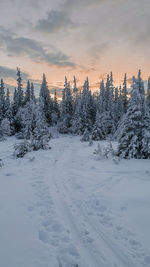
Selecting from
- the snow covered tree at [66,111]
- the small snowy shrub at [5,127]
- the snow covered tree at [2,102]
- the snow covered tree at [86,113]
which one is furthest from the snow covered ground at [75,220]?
the snow covered tree at [66,111]

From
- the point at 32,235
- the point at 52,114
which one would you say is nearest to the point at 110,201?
the point at 32,235

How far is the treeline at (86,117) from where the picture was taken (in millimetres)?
10477

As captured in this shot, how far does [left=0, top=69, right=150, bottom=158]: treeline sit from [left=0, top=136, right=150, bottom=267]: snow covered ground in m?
3.48

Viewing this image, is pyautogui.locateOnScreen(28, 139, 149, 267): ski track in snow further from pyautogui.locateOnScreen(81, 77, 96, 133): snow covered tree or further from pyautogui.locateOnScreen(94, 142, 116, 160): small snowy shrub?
pyautogui.locateOnScreen(81, 77, 96, 133): snow covered tree

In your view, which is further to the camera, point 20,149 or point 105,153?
point 20,149

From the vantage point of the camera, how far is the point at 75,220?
417 cm

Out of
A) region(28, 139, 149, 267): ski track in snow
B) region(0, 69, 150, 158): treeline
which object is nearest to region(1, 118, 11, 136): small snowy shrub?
region(0, 69, 150, 158): treeline

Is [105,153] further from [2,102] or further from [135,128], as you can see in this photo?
[2,102]

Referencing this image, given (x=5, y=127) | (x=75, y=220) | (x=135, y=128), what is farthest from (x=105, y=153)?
(x=5, y=127)

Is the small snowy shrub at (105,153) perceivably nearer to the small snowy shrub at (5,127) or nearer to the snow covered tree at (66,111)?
the small snowy shrub at (5,127)

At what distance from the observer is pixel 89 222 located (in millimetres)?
4117

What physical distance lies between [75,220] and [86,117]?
1214 inches

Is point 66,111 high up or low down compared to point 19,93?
down

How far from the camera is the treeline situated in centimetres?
1048
